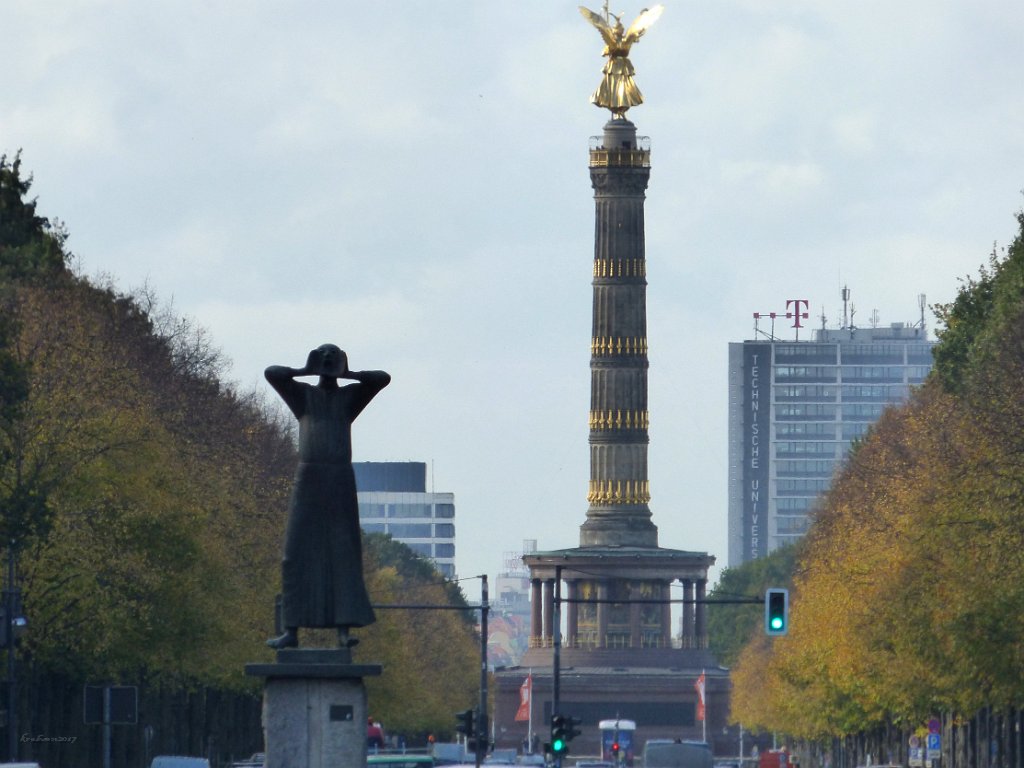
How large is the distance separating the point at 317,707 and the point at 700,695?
112989mm

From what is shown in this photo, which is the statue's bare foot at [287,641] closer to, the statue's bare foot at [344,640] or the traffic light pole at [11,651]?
the statue's bare foot at [344,640]

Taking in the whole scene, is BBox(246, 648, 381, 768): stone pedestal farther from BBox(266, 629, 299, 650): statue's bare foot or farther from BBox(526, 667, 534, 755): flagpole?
BBox(526, 667, 534, 755): flagpole

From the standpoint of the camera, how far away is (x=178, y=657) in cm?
7375

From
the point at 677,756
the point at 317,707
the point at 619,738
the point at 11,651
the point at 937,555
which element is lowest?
the point at 619,738

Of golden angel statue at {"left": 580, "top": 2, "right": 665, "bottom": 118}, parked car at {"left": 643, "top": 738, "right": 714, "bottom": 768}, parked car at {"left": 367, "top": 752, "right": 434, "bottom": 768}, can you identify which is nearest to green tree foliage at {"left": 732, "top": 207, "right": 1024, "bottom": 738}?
parked car at {"left": 643, "top": 738, "right": 714, "bottom": 768}

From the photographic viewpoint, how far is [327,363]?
36375 mm

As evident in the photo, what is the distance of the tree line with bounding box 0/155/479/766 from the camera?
67688 mm

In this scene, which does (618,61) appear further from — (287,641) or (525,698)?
(287,641)

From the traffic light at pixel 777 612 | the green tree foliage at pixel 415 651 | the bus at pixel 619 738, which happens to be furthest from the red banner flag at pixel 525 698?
the traffic light at pixel 777 612

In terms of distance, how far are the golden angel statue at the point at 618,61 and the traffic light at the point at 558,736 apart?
85439mm

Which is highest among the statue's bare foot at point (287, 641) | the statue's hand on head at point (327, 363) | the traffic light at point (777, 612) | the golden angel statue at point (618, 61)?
the golden angel statue at point (618, 61)

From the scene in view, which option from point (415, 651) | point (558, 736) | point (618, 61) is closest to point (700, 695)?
point (415, 651)

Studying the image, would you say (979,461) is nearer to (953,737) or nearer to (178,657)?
(178,657)

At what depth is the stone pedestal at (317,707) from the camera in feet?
117
